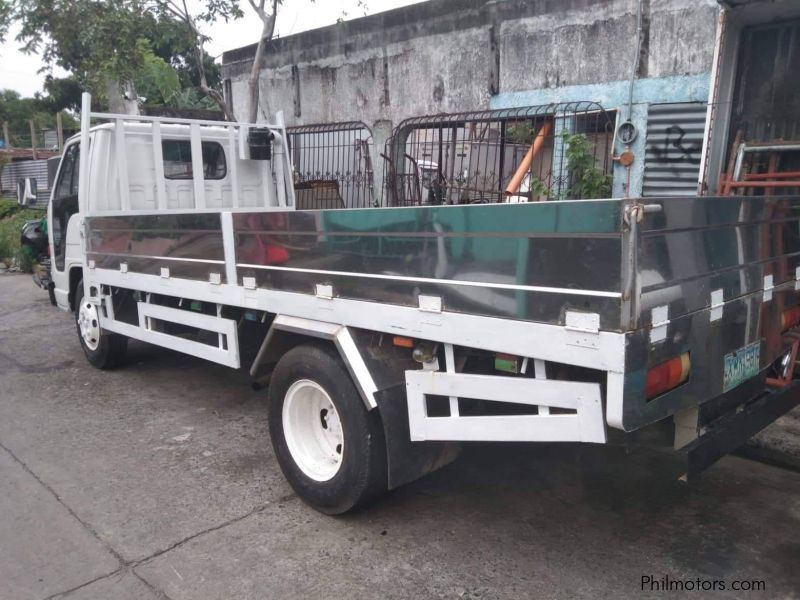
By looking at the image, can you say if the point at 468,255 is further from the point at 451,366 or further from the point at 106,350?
the point at 106,350

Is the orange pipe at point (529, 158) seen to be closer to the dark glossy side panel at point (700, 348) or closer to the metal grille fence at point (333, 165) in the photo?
the metal grille fence at point (333, 165)

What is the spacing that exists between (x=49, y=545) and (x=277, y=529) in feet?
3.64

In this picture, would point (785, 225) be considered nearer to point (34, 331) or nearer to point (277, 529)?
point (277, 529)

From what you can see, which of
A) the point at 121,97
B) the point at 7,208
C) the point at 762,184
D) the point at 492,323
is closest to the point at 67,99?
the point at 7,208

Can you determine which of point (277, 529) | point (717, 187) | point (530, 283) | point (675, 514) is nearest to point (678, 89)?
point (717, 187)

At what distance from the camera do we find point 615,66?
22.7 feet

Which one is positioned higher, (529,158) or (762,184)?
(529,158)

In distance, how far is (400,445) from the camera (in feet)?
10.3

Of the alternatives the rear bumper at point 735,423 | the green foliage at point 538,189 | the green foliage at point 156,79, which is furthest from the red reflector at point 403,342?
the green foliage at point 156,79

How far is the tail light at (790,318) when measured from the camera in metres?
3.53

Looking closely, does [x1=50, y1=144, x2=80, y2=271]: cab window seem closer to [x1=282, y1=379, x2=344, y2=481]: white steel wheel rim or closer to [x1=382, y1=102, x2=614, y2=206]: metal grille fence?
[x1=382, y1=102, x2=614, y2=206]: metal grille fence

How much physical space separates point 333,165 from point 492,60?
317 centimetres

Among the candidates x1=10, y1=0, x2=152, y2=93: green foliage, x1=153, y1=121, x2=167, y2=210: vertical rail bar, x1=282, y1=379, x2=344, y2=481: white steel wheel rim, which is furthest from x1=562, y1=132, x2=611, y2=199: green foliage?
x1=10, y1=0, x2=152, y2=93: green foliage

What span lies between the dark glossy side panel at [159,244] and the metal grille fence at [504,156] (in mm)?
3623
